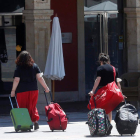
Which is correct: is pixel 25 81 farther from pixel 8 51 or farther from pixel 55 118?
pixel 8 51

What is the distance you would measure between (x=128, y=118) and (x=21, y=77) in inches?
89.8

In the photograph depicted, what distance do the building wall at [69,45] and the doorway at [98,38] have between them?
68 centimetres

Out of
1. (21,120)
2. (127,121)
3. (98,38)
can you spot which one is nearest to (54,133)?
(21,120)

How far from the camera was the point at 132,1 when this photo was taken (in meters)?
13.6

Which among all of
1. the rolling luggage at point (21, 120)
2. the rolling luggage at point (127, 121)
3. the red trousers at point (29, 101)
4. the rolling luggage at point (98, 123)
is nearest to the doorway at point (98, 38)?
the red trousers at point (29, 101)

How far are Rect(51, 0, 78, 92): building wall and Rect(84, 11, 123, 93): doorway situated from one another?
0.68m

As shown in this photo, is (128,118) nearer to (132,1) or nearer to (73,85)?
(132,1)

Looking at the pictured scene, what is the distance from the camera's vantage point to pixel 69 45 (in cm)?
1554

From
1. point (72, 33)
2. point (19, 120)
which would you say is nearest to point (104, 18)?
point (72, 33)

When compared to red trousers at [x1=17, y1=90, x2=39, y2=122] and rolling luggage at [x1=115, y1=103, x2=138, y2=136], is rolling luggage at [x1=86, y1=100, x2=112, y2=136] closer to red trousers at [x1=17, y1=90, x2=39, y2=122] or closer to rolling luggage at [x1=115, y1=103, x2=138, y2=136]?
rolling luggage at [x1=115, y1=103, x2=138, y2=136]

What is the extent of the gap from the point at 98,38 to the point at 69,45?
120 centimetres

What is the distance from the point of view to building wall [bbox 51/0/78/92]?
15391 mm

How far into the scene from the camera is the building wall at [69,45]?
15.4 meters

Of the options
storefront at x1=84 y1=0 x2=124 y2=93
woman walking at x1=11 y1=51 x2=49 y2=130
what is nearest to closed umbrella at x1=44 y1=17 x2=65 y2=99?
woman walking at x1=11 y1=51 x2=49 y2=130
